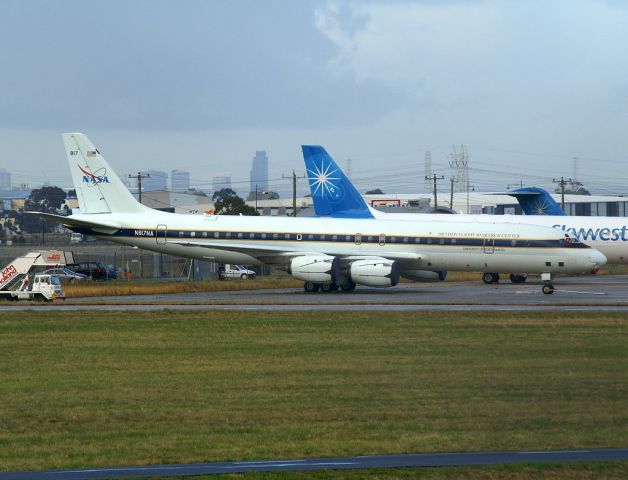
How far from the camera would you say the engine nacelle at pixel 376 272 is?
170ft

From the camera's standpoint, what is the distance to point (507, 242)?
52250 mm

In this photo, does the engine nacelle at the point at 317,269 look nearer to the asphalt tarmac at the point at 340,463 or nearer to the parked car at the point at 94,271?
the parked car at the point at 94,271

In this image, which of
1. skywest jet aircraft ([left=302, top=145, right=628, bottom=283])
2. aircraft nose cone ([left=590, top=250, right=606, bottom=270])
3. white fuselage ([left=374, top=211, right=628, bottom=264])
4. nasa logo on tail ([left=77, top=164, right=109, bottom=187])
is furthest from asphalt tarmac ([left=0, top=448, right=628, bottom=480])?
white fuselage ([left=374, top=211, right=628, bottom=264])

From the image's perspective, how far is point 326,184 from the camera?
74875mm

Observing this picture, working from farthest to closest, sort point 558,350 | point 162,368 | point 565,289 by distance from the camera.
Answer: point 565,289 → point 558,350 → point 162,368

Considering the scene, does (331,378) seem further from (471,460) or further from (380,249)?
(380,249)

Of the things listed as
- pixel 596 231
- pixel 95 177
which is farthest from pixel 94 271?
pixel 596 231

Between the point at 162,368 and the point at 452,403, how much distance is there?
8074 mm

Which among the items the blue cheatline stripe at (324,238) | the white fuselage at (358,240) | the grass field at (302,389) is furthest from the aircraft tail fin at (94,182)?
the grass field at (302,389)

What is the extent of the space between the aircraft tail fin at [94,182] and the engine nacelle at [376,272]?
13033mm

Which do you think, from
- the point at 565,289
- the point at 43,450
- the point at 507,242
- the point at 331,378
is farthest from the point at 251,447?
the point at 565,289

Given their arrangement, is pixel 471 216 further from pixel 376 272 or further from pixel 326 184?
pixel 326 184

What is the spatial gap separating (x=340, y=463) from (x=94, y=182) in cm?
4471

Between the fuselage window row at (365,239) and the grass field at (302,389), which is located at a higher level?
the fuselage window row at (365,239)
